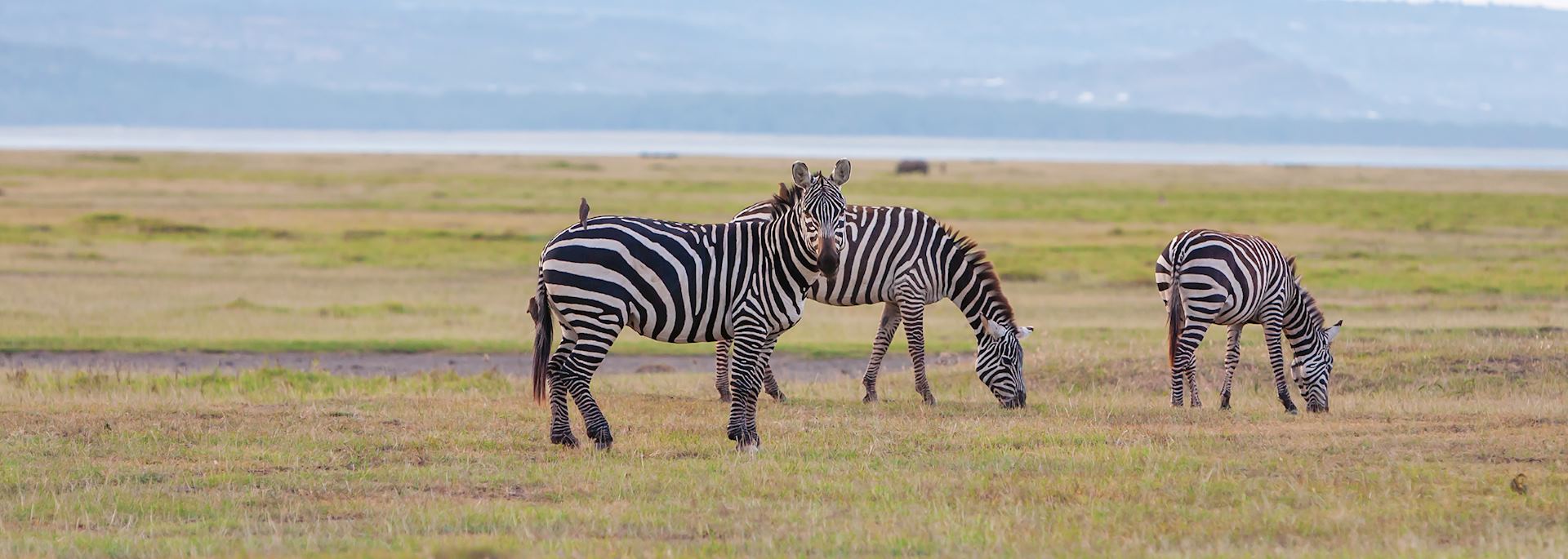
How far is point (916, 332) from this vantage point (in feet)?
51.3

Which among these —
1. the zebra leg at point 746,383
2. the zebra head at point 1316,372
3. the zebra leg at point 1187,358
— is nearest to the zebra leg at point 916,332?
the zebra leg at point 1187,358

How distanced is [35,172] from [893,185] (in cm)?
3909

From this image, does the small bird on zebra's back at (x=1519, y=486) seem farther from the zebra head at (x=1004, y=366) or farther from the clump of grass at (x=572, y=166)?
the clump of grass at (x=572, y=166)

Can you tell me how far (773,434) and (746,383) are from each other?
42.8 inches

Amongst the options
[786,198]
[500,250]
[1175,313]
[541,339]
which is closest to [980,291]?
[1175,313]

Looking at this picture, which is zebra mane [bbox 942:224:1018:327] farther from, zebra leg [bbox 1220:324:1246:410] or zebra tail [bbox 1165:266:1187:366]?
zebra leg [bbox 1220:324:1246:410]

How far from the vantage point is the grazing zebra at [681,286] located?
11594 mm

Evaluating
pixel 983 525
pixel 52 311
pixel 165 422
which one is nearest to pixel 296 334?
pixel 52 311

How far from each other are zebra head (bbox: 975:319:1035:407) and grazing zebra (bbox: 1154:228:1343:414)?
1363 mm

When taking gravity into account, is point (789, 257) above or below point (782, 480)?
above

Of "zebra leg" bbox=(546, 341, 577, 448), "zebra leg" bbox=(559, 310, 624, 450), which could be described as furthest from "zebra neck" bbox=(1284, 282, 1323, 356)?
"zebra leg" bbox=(546, 341, 577, 448)

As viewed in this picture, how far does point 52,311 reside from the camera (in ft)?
83.6

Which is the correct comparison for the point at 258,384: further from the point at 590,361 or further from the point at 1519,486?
the point at 1519,486

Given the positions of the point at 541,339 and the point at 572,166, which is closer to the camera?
the point at 541,339
